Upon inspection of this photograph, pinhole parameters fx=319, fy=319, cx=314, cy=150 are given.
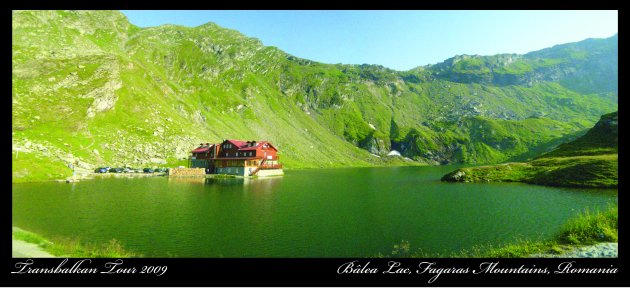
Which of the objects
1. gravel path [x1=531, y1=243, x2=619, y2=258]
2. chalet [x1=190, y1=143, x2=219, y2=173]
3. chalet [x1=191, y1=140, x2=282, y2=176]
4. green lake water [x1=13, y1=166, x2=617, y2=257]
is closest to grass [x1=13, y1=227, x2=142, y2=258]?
green lake water [x1=13, y1=166, x2=617, y2=257]

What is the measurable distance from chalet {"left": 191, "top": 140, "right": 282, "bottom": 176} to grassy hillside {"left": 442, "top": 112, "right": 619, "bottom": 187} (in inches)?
2745

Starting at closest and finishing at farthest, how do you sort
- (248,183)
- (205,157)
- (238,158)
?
(248,183)
(238,158)
(205,157)

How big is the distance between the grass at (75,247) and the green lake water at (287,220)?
48.5 inches

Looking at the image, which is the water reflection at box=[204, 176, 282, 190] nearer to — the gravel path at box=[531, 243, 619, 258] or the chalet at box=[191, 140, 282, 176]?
the chalet at box=[191, 140, 282, 176]

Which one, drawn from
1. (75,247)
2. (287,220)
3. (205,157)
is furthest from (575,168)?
(205,157)

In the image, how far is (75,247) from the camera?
28.0 meters

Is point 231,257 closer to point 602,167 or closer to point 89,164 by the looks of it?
point 602,167

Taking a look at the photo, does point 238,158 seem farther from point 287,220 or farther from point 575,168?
point 575,168

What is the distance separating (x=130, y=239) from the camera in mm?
32062

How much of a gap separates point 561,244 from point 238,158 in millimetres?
114330

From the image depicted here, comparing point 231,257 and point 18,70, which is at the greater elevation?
point 18,70

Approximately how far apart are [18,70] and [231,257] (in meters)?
175
